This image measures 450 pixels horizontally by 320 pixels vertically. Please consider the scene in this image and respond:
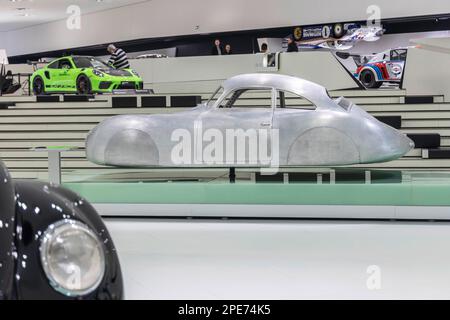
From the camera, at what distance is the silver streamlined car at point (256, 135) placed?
20.8 ft

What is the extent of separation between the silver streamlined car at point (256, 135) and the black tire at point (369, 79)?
765 cm

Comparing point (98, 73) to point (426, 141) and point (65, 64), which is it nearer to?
point (65, 64)

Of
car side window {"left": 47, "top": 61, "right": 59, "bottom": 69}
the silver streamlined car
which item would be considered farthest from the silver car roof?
car side window {"left": 47, "top": 61, "right": 59, "bottom": 69}

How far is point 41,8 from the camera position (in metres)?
21.8

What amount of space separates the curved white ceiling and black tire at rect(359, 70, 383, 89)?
34.1 ft

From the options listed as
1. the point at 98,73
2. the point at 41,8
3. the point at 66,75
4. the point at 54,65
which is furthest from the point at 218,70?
the point at 41,8

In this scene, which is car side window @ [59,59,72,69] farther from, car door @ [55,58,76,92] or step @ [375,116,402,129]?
step @ [375,116,402,129]

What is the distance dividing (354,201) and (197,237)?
1.59m

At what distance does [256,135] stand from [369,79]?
8.29m

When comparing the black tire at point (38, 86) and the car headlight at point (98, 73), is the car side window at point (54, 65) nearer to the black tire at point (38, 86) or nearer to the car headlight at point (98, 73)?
the black tire at point (38, 86)

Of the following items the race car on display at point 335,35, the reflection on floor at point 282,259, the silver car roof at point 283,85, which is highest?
the race car on display at point 335,35

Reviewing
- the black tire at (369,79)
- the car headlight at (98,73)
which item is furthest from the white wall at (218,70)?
the black tire at (369,79)

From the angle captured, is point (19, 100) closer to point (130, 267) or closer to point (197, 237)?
point (197, 237)

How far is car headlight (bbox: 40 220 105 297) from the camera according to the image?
74.9 inches
